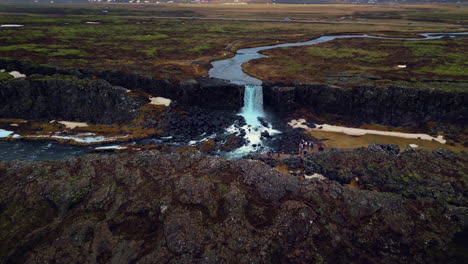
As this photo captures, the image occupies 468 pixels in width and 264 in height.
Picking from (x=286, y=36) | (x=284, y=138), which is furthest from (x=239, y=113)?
(x=286, y=36)

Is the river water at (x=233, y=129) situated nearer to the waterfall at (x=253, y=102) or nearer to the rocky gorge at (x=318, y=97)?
the waterfall at (x=253, y=102)

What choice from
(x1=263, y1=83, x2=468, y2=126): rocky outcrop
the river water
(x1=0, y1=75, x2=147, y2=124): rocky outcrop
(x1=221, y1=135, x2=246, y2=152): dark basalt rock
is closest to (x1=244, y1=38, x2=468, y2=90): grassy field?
(x1=263, y1=83, x2=468, y2=126): rocky outcrop

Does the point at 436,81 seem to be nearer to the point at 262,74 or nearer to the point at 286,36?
the point at 262,74

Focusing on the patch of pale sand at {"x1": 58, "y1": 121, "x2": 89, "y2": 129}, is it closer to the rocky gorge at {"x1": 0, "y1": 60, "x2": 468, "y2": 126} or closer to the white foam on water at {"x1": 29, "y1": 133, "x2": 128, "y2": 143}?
the white foam on water at {"x1": 29, "y1": 133, "x2": 128, "y2": 143}

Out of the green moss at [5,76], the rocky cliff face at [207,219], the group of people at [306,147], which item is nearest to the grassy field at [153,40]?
the green moss at [5,76]

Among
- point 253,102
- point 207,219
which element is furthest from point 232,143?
point 207,219

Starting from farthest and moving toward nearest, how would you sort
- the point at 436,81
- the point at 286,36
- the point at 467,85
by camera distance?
the point at 286,36 → the point at 436,81 → the point at 467,85

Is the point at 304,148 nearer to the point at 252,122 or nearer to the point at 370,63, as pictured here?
the point at 252,122
